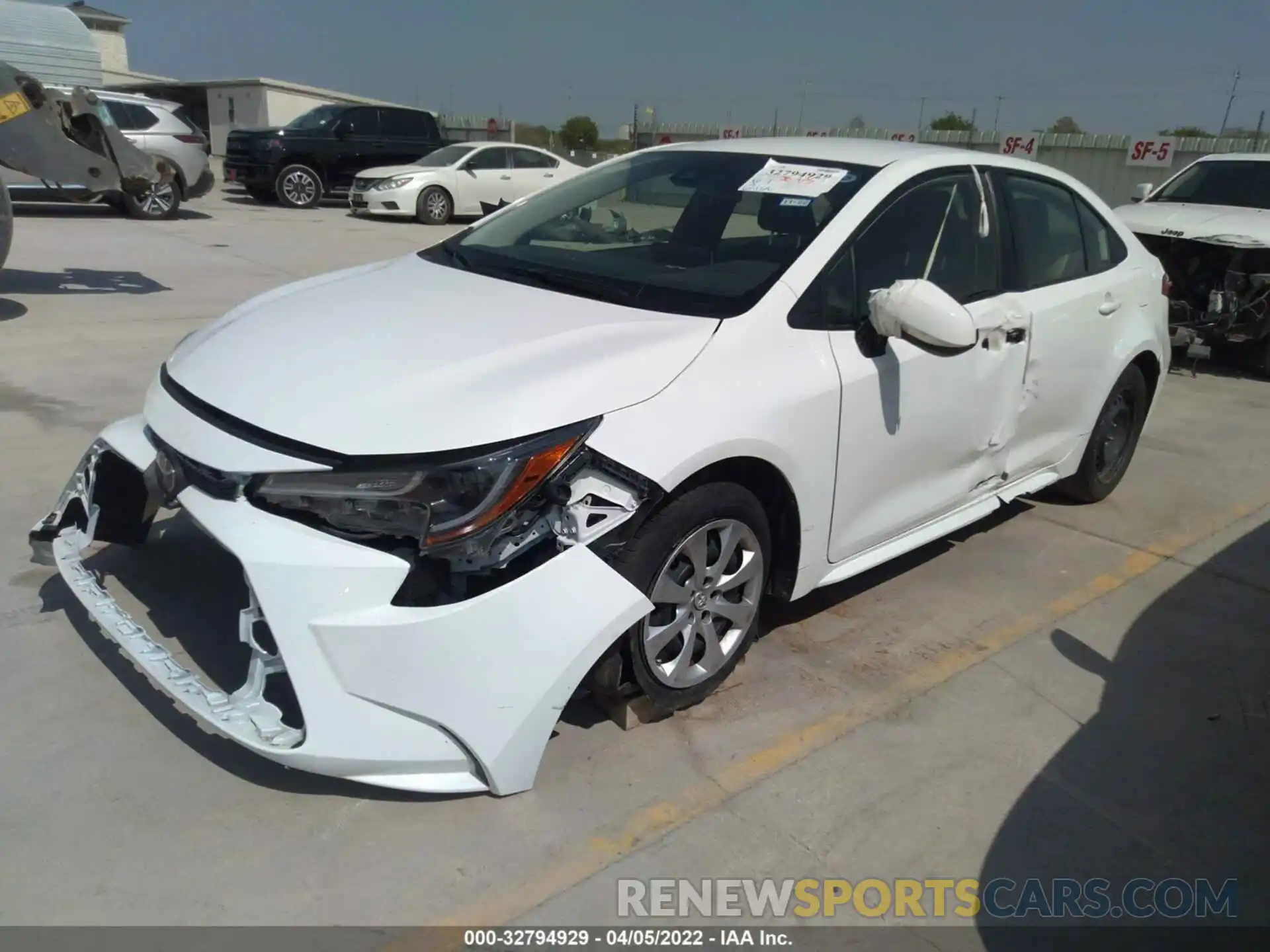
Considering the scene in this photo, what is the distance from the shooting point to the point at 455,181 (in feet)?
57.7

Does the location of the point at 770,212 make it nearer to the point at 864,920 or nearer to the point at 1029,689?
the point at 1029,689

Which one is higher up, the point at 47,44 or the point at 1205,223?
the point at 47,44

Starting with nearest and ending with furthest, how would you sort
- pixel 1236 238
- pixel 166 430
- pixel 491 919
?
pixel 491 919 < pixel 166 430 < pixel 1236 238

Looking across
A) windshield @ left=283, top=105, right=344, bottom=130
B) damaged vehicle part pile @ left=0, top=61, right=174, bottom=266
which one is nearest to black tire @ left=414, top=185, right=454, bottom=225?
windshield @ left=283, top=105, right=344, bottom=130

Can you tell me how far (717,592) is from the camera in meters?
3.11

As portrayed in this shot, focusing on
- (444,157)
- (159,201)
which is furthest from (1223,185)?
(159,201)

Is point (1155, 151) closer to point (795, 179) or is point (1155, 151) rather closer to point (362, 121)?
point (362, 121)

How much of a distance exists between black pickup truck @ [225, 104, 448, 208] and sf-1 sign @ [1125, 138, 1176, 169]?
47.7 feet

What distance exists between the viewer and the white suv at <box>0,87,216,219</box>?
1480cm

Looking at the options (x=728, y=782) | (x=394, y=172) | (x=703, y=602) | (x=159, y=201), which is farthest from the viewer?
(x=394, y=172)

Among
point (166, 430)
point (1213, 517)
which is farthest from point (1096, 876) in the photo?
point (1213, 517)

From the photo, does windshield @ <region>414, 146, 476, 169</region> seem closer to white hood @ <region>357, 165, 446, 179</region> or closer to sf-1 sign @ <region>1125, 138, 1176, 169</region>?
white hood @ <region>357, 165, 446, 179</region>

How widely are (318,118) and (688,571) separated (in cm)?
1856

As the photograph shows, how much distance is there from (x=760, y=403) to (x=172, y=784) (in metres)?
1.93
